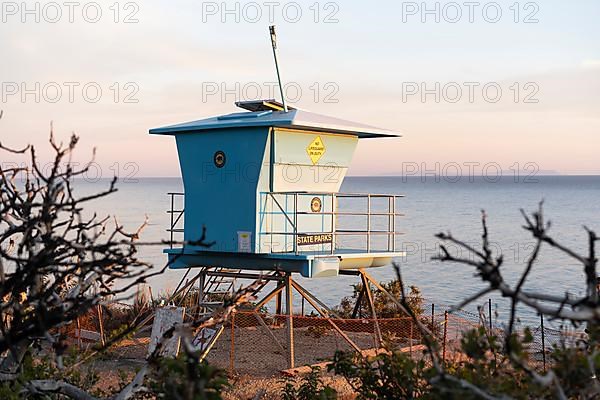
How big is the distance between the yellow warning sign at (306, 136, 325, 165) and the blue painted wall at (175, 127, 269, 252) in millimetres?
1229

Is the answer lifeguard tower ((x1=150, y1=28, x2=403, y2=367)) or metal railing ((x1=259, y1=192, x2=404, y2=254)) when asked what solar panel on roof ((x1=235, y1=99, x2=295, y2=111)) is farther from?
metal railing ((x1=259, y1=192, x2=404, y2=254))

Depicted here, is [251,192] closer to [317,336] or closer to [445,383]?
[317,336]

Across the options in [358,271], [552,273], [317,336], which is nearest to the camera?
[358,271]

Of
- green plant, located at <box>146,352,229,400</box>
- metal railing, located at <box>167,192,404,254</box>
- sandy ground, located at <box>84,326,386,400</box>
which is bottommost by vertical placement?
sandy ground, located at <box>84,326,386,400</box>

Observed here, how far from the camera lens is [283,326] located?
79.3 feet

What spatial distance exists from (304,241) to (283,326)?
5973 millimetres

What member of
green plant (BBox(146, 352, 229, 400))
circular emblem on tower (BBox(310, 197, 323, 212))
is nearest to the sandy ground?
circular emblem on tower (BBox(310, 197, 323, 212))

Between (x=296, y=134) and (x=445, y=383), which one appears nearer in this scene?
(x=445, y=383)

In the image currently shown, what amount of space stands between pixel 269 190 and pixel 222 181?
42.2 inches

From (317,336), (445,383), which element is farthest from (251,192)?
(445,383)

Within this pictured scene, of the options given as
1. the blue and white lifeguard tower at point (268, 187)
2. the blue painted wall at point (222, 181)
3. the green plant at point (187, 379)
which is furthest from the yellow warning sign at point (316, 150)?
the green plant at point (187, 379)

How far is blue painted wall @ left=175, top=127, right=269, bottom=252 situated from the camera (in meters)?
17.9

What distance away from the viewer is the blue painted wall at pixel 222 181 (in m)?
17.9

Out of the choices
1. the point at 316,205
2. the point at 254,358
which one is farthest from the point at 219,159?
the point at 254,358
